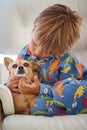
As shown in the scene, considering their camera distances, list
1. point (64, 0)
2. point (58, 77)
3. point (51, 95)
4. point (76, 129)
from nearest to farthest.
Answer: point (76, 129) → point (51, 95) → point (58, 77) → point (64, 0)

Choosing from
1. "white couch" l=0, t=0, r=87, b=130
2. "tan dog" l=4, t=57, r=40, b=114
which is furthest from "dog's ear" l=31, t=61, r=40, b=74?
"white couch" l=0, t=0, r=87, b=130

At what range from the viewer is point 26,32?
1.31 m

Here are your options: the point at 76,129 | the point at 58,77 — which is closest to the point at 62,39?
the point at 58,77

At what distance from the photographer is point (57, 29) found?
0.95 metres

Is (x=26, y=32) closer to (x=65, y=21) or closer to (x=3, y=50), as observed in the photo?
(x=3, y=50)

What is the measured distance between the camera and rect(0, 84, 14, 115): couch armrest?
34.1 inches

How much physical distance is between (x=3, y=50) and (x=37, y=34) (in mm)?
396

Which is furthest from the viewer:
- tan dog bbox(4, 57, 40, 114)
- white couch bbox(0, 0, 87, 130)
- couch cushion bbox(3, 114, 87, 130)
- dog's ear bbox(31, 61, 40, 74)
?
white couch bbox(0, 0, 87, 130)

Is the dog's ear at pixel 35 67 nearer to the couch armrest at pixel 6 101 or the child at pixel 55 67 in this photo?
the child at pixel 55 67

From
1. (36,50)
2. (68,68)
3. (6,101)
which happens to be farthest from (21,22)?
(6,101)

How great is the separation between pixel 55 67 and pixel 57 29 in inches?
6.4

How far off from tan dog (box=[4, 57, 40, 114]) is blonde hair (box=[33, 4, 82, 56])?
9 centimetres

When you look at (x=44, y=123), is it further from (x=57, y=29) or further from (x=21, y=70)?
(x=57, y=29)

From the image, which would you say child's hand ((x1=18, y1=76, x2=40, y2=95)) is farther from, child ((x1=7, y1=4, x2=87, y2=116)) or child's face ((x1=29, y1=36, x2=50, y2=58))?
child's face ((x1=29, y1=36, x2=50, y2=58))
